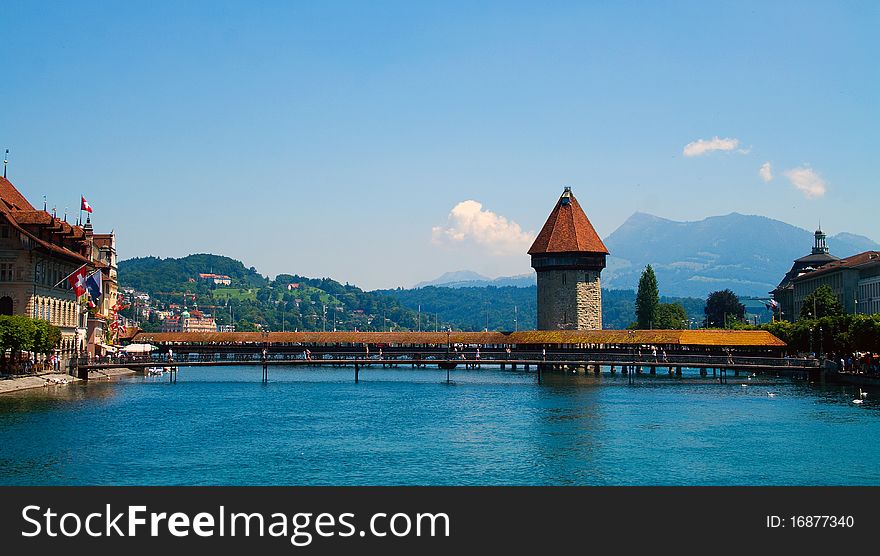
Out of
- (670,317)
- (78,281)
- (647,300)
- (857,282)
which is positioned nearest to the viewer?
(78,281)

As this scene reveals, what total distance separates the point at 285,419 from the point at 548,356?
36.8m

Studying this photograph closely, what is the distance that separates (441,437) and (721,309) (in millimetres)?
133289

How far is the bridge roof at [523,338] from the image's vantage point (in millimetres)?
76750

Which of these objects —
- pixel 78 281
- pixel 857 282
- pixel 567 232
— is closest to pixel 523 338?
pixel 567 232

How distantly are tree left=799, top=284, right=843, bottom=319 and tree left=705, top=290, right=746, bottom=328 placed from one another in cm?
6754

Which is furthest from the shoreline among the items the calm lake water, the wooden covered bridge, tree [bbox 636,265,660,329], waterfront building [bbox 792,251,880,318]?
tree [bbox 636,265,660,329]

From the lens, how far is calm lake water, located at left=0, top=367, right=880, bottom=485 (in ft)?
99.6

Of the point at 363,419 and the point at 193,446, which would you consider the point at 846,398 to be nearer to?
the point at 363,419

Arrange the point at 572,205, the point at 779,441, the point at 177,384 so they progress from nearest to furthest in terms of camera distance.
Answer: the point at 779,441 → the point at 177,384 → the point at 572,205

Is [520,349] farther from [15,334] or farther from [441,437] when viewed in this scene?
[441,437]

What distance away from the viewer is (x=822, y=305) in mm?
91000

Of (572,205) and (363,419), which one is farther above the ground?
(572,205)
